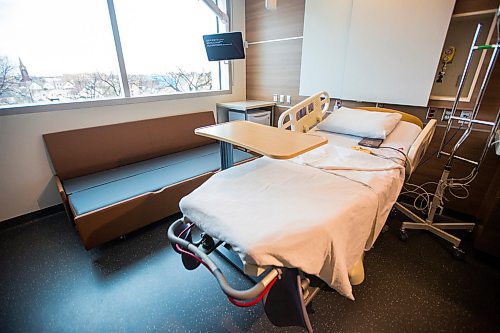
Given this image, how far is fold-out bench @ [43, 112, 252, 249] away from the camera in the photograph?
→ 1.76 metres

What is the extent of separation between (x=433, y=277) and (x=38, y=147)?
11.0 ft

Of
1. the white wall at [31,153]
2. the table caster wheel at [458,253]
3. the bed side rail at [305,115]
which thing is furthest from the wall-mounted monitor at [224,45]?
the table caster wheel at [458,253]

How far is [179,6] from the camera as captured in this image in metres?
2.83

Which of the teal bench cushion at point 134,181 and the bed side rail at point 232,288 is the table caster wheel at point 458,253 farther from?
the teal bench cushion at point 134,181

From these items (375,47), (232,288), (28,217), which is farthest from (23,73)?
(375,47)

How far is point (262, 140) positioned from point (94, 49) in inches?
82.3

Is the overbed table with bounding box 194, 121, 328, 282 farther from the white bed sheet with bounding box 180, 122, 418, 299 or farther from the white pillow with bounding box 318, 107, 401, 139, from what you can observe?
the white pillow with bounding box 318, 107, 401, 139

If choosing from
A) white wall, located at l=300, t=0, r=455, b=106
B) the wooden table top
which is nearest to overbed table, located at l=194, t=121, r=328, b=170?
the wooden table top

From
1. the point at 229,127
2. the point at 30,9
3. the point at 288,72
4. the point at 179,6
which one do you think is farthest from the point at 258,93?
the point at 30,9

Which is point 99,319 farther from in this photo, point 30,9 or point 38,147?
point 30,9

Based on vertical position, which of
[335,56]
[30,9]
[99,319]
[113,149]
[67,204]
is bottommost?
[99,319]

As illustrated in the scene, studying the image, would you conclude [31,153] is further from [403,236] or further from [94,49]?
[403,236]

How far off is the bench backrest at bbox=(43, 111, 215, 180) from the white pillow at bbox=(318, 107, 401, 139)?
1.67 m

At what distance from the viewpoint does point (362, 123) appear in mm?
2012
